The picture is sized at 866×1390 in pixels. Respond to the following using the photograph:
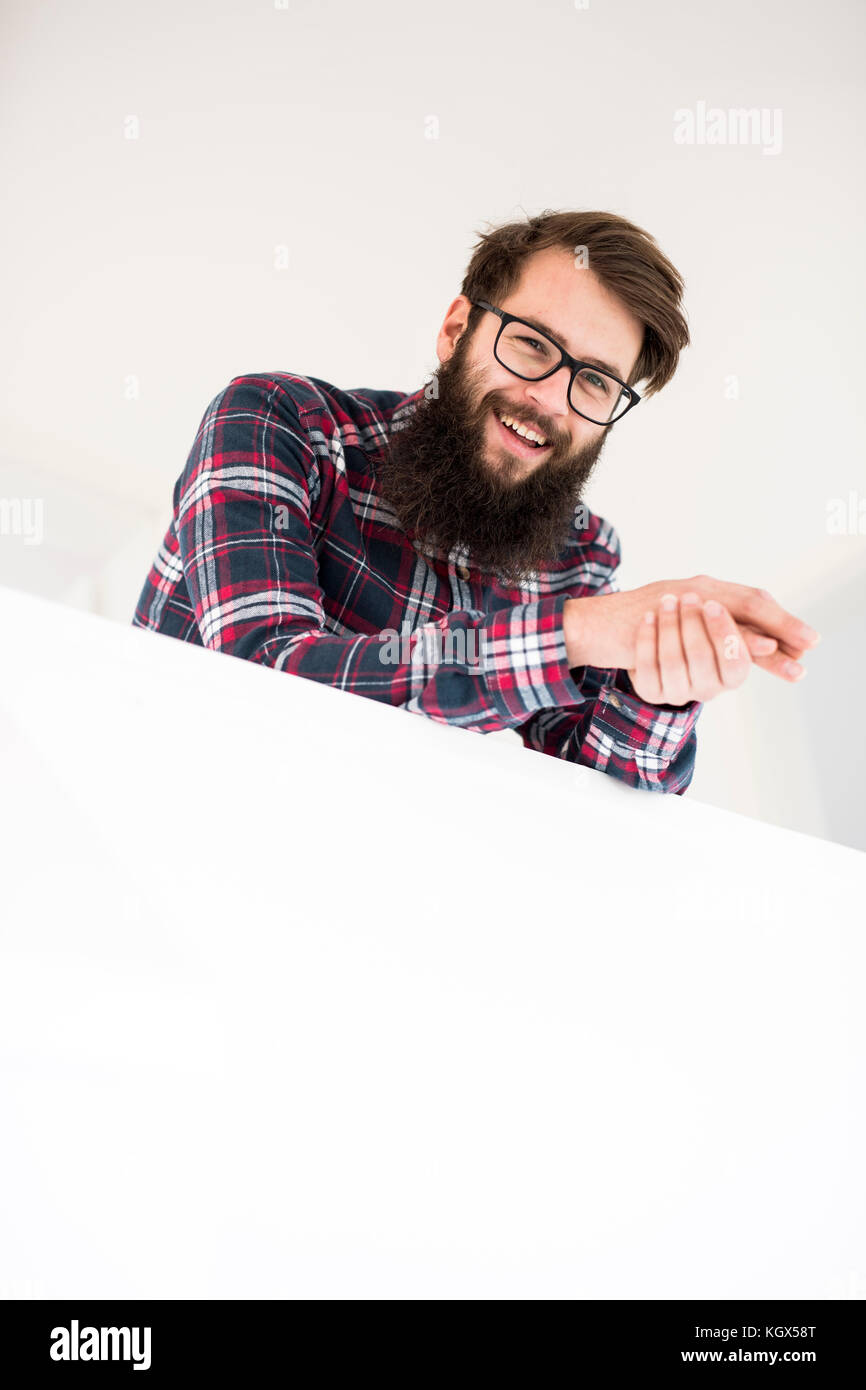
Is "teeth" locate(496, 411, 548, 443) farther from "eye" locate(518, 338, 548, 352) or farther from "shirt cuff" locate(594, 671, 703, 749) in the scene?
"shirt cuff" locate(594, 671, 703, 749)

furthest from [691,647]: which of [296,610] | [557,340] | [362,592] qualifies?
[557,340]

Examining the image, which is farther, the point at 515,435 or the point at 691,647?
the point at 515,435

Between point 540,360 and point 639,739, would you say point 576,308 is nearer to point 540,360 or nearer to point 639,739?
point 540,360

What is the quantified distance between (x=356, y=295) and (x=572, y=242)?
1610 millimetres

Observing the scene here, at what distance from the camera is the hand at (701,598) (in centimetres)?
60

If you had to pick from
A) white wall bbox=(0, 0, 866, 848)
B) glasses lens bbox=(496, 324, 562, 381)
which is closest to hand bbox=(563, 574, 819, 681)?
glasses lens bbox=(496, 324, 562, 381)

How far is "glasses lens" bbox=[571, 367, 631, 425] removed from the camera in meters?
1.08

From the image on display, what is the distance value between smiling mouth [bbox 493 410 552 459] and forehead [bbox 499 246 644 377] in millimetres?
99

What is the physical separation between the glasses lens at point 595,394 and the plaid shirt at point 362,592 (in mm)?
124

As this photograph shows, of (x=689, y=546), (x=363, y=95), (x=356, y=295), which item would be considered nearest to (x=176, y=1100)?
(x=689, y=546)

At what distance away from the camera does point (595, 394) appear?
1.10m

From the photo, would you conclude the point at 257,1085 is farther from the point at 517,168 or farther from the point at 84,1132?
the point at 517,168

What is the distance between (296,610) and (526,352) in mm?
477
